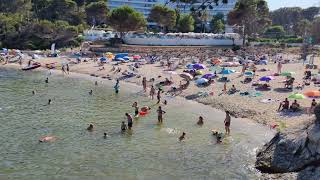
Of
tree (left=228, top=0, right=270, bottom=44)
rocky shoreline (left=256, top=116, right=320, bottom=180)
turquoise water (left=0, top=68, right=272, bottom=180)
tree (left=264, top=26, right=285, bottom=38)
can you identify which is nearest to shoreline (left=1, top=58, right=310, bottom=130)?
turquoise water (left=0, top=68, right=272, bottom=180)

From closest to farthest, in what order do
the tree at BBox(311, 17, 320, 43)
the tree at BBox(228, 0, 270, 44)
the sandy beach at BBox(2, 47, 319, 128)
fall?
the sandy beach at BBox(2, 47, 319, 128), the tree at BBox(228, 0, 270, 44), the tree at BBox(311, 17, 320, 43)

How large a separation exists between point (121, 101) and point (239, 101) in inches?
417

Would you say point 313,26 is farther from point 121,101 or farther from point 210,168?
point 210,168

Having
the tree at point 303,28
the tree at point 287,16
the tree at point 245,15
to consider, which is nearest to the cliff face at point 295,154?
the tree at point 245,15

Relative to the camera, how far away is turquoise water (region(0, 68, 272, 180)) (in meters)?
22.0

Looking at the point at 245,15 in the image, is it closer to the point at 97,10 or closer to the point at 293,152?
the point at 97,10

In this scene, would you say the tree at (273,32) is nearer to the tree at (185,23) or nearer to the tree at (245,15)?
the tree at (245,15)

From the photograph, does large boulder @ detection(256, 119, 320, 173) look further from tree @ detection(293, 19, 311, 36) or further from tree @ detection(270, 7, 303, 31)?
tree @ detection(270, 7, 303, 31)

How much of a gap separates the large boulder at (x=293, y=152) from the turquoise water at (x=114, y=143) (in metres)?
0.90

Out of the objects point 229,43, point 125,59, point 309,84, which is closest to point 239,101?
point 309,84

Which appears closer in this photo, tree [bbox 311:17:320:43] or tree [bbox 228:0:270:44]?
tree [bbox 228:0:270:44]

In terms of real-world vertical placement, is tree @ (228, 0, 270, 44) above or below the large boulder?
above

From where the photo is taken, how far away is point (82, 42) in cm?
8631

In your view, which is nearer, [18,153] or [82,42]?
[18,153]
